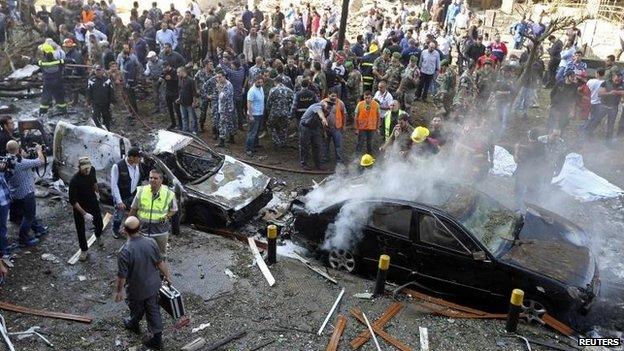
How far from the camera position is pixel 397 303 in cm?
802

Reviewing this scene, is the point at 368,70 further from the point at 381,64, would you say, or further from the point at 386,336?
the point at 386,336

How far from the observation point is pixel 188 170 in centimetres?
1062

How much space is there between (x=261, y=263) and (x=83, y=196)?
2949mm

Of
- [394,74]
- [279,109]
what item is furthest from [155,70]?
[394,74]

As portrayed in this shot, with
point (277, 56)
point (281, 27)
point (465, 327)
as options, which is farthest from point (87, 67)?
point (465, 327)

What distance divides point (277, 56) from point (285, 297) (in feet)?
32.4

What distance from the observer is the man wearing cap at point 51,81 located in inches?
582

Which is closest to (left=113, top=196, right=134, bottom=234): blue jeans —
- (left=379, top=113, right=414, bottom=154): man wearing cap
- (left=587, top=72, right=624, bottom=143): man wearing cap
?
(left=379, top=113, right=414, bottom=154): man wearing cap

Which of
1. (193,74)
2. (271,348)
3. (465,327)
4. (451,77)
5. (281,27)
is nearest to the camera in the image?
(271,348)

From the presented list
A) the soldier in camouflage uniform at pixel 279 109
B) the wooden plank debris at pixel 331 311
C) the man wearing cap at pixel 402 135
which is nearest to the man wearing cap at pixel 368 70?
the soldier in camouflage uniform at pixel 279 109

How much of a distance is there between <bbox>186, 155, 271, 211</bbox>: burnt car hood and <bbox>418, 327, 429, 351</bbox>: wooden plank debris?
402cm

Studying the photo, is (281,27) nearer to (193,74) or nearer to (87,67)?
(193,74)

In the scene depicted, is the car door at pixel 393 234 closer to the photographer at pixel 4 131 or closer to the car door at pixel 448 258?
the car door at pixel 448 258

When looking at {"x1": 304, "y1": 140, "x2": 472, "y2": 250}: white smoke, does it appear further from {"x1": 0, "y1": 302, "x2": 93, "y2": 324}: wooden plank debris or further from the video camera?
the video camera
